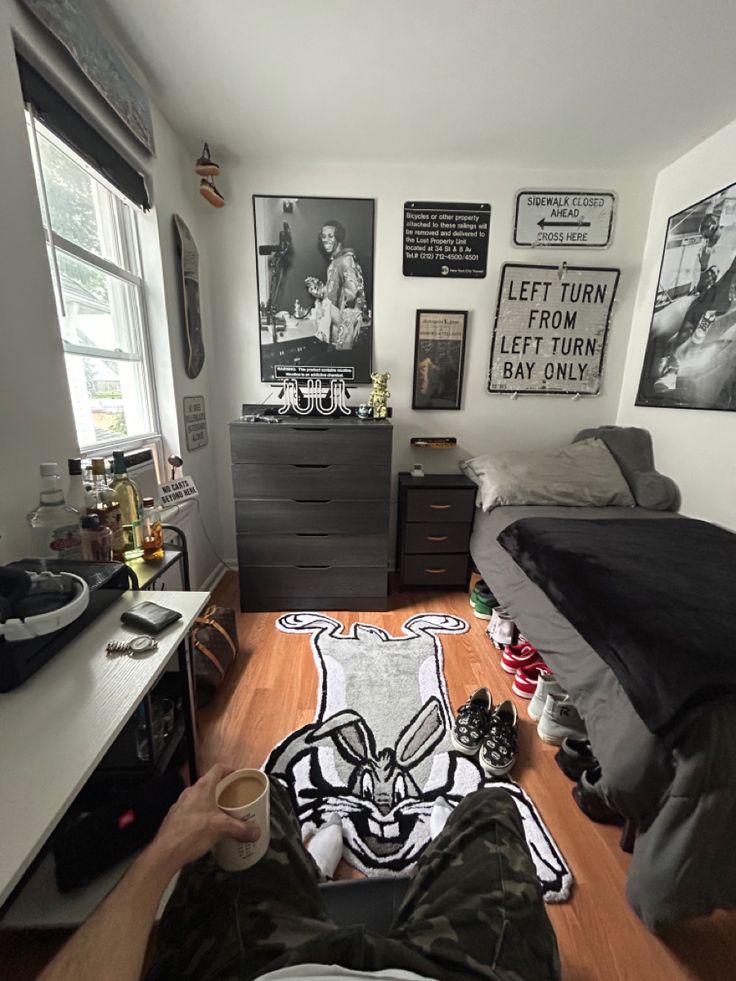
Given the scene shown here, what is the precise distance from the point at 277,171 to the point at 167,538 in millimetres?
2019

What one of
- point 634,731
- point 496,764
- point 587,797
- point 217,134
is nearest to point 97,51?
point 217,134

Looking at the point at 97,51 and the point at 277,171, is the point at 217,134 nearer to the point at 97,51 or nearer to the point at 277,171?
the point at 277,171

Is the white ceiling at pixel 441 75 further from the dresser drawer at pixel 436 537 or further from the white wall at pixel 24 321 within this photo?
the dresser drawer at pixel 436 537

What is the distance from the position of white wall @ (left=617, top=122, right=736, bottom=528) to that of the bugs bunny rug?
1488 mm

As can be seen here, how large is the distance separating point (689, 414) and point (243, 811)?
7.99 ft

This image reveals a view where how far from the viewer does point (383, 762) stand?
4.23ft

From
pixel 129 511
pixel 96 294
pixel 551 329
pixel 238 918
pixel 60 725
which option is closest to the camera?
pixel 238 918

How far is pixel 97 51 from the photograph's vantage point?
4.09 ft

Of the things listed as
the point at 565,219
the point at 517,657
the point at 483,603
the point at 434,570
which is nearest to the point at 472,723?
the point at 517,657

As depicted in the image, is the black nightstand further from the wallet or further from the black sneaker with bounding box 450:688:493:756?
the wallet

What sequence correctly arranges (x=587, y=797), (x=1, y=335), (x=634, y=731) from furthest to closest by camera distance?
(x=587, y=797)
(x=1, y=335)
(x=634, y=731)

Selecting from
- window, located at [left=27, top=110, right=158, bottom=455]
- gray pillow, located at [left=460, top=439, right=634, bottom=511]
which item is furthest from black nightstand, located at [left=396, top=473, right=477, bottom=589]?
window, located at [left=27, top=110, right=158, bottom=455]

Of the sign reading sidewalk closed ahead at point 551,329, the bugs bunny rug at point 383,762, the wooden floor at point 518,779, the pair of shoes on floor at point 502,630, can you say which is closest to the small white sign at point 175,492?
the wooden floor at point 518,779

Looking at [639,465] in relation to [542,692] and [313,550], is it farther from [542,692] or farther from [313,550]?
[313,550]
